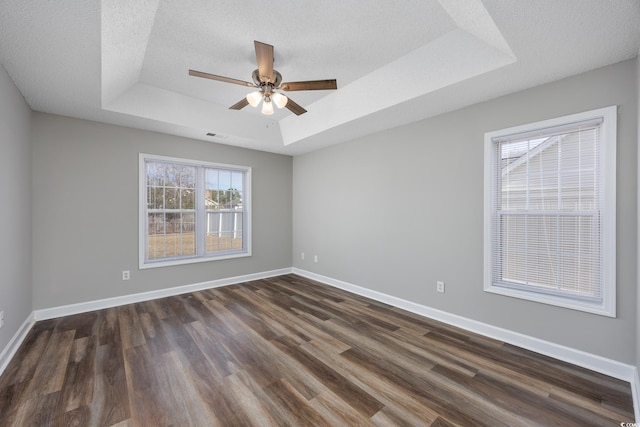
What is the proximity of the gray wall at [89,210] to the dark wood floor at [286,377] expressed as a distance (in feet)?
1.68

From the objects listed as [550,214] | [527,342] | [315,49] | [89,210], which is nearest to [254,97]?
[315,49]

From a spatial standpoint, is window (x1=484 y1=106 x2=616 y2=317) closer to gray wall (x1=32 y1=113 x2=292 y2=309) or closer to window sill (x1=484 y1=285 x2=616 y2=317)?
window sill (x1=484 y1=285 x2=616 y2=317)

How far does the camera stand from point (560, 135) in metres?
2.46

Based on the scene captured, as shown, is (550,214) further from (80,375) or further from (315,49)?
(80,375)

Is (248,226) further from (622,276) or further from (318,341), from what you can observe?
(622,276)

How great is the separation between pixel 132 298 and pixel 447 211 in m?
4.44

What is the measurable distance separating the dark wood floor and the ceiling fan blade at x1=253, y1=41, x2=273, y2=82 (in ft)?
8.27

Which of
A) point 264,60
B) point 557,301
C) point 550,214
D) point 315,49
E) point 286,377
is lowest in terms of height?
point 286,377

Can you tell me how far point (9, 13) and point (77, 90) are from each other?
117cm

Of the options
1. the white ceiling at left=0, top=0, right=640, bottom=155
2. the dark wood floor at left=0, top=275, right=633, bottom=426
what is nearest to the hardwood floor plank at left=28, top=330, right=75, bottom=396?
the dark wood floor at left=0, top=275, right=633, bottom=426

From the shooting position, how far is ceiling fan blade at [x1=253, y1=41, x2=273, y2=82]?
1997 millimetres

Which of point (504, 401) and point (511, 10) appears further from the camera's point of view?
point (504, 401)

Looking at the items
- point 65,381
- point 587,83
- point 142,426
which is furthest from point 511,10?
point 65,381

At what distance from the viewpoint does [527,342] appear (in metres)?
2.56
